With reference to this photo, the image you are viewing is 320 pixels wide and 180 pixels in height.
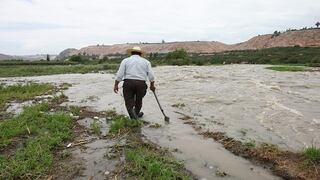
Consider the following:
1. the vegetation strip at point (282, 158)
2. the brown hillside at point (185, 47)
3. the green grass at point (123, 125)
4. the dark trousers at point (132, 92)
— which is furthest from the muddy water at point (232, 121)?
the brown hillside at point (185, 47)

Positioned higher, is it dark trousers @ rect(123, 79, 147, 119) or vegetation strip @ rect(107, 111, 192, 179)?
dark trousers @ rect(123, 79, 147, 119)

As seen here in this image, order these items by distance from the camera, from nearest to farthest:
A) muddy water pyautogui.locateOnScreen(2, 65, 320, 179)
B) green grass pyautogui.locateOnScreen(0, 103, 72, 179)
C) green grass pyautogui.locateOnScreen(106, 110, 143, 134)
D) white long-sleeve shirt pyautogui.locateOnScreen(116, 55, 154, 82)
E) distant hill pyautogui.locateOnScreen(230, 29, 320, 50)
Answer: green grass pyautogui.locateOnScreen(0, 103, 72, 179), muddy water pyautogui.locateOnScreen(2, 65, 320, 179), green grass pyautogui.locateOnScreen(106, 110, 143, 134), white long-sleeve shirt pyautogui.locateOnScreen(116, 55, 154, 82), distant hill pyautogui.locateOnScreen(230, 29, 320, 50)

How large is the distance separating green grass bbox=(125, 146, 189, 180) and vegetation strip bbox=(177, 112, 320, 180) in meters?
1.43

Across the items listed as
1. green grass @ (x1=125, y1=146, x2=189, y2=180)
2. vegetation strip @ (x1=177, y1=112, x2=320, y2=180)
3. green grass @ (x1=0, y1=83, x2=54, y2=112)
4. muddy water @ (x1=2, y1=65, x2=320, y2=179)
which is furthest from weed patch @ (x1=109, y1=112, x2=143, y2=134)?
green grass @ (x1=0, y1=83, x2=54, y2=112)

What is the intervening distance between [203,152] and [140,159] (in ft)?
4.91

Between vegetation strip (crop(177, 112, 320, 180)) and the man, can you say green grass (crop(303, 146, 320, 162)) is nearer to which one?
vegetation strip (crop(177, 112, 320, 180))

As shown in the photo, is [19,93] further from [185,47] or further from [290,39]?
[185,47]

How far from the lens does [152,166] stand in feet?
17.8

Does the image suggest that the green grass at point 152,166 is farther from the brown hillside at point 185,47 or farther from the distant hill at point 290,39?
the brown hillside at point 185,47

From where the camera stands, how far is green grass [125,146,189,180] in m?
5.27

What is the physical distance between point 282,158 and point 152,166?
2.36 m

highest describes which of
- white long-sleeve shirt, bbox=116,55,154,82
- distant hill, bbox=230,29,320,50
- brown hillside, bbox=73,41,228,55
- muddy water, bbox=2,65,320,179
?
distant hill, bbox=230,29,320,50

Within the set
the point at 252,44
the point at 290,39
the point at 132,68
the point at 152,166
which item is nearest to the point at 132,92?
the point at 132,68

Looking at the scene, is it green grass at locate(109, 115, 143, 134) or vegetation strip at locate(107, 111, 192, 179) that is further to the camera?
green grass at locate(109, 115, 143, 134)
